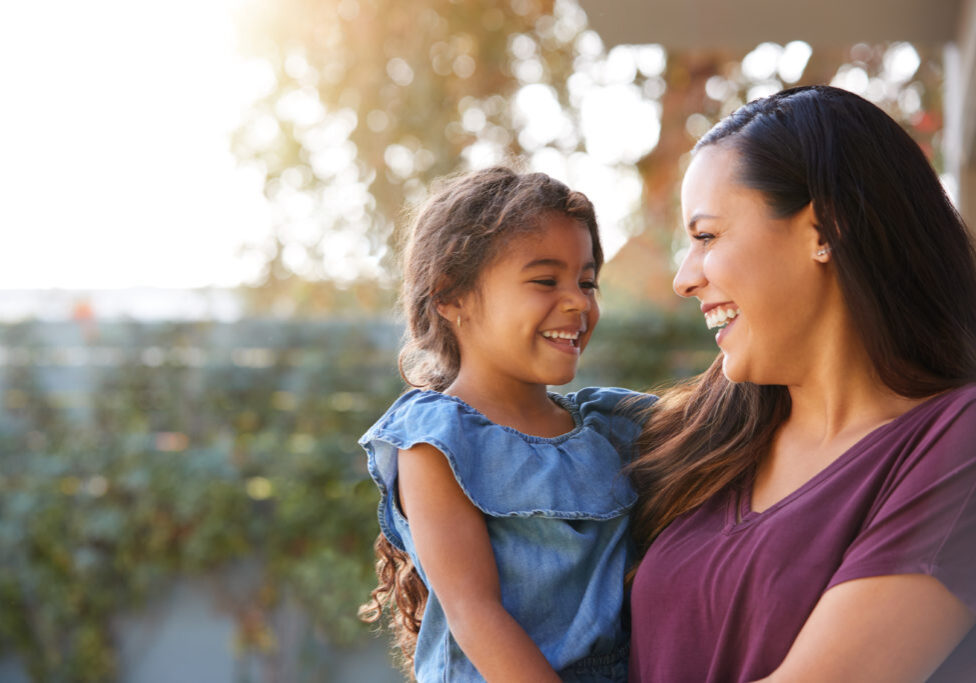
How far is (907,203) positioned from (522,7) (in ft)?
15.8

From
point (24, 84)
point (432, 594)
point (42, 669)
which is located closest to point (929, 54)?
point (24, 84)

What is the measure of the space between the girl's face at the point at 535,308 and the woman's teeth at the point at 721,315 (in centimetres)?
31

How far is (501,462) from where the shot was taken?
5.63 feet

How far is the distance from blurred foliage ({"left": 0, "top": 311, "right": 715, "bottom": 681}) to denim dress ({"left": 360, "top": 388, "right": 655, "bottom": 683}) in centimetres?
318


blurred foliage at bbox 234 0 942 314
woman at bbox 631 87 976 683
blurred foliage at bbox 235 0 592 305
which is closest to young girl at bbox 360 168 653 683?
woman at bbox 631 87 976 683

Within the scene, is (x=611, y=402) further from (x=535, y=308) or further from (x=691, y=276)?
(x=691, y=276)

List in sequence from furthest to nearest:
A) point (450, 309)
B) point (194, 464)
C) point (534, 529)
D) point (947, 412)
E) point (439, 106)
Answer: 1. point (439, 106)
2. point (194, 464)
3. point (450, 309)
4. point (534, 529)
5. point (947, 412)

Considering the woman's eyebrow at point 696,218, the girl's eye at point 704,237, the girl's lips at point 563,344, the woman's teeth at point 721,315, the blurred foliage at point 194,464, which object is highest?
the woman's eyebrow at point 696,218

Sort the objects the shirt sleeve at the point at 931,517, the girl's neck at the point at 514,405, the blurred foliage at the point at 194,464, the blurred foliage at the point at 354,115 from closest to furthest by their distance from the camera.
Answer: the shirt sleeve at the point at 931,517
the girl's neck at the point at 514,405
the blurred foliage at the point at 194,464
the blurred foliage at the point at 354,115

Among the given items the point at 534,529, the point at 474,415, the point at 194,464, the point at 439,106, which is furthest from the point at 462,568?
the point at 439,106

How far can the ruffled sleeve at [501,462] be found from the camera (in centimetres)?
167

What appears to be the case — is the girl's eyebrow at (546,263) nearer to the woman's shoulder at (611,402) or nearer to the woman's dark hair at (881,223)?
the woman's shoulder at (611,402)

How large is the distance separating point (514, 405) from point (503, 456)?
18cm

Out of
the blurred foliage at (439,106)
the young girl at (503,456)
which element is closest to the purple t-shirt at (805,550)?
the young girl at (503,456)
